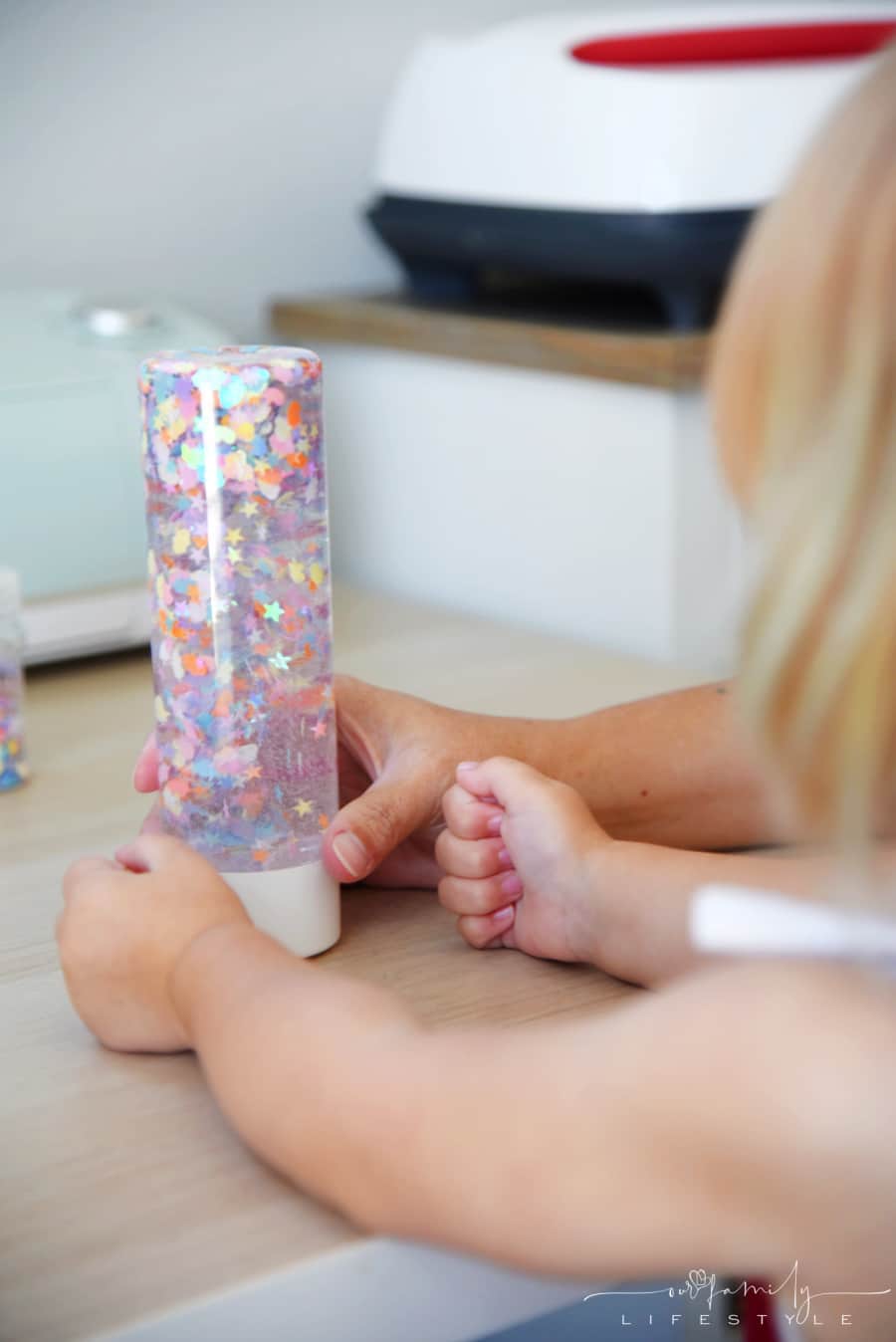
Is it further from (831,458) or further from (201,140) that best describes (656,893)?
(201,140)

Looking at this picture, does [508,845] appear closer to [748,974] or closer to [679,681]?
[748,974]

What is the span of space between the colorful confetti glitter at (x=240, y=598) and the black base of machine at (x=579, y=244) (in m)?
0.56

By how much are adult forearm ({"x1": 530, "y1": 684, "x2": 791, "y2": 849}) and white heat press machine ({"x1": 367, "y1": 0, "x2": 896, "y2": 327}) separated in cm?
45

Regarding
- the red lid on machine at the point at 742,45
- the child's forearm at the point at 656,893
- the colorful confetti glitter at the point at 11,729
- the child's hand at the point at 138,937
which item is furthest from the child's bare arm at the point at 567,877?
the red lid on machine at the point at 742,45

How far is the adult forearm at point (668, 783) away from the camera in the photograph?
87 cm

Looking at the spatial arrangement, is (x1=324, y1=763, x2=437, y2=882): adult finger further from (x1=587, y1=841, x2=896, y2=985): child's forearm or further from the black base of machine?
the black base of machine

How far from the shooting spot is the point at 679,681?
3.58ft

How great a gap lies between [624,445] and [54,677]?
1.46 ft

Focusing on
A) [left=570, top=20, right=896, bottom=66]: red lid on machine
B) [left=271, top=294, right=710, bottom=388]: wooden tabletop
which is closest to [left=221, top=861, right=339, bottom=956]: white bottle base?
[left=271, top=294, right=710, bottom=388]: wooden tabletop

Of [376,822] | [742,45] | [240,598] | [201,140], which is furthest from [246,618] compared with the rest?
[201,140]

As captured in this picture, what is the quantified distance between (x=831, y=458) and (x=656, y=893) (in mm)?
278

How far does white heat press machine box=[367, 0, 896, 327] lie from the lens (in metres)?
1.18

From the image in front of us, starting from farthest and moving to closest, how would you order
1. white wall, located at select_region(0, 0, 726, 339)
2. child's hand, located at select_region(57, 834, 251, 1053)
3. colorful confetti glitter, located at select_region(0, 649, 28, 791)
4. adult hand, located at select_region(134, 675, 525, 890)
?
white wall, located at select_region(0, 0, 726, 339) < colorful confetti glitter, located at select_region(0, 649, 28, 791) < adult hand, located at select_region(134, 675, 525, 890) < child's hand, located at select_region(57, 834, 251, 1053)

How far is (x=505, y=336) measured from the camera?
1.29 meters
